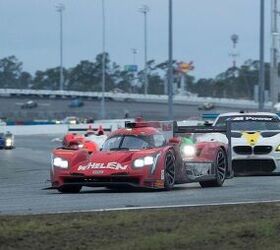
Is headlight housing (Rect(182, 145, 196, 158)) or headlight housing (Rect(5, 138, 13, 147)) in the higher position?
headlight housing (Rect(182, 145, 196, 158))

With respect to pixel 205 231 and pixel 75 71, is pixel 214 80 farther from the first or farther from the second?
pixel 205 231

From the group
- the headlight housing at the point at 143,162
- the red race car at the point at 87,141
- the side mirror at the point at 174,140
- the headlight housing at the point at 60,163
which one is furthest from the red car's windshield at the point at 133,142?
the red race car at the point at 87,141

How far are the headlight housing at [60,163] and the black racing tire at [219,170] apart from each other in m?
3.04

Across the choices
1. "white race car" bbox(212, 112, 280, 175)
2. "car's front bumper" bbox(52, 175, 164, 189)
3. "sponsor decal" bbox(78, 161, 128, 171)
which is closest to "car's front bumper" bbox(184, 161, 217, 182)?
"car's front bumper" bbox(52, 175, 164, 189)

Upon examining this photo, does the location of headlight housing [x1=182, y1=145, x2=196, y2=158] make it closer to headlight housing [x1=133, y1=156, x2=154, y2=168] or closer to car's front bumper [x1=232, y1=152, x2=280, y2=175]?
headlight housing [x1=133, y1=156, x2=154, y2=168]

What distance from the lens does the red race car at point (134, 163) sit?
52.6ft

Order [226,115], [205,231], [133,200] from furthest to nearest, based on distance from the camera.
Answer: [226,115] < [133,200] < [205,231]

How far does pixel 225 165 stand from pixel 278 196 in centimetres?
336

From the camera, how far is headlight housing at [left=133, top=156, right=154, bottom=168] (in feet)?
52.5

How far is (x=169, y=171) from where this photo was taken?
16547 mm

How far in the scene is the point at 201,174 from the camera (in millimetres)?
17609

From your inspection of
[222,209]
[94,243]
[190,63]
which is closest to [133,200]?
[222,209]

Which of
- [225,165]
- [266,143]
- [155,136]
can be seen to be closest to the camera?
[155,136]

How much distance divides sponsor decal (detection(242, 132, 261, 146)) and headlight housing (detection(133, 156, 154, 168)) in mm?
5810
